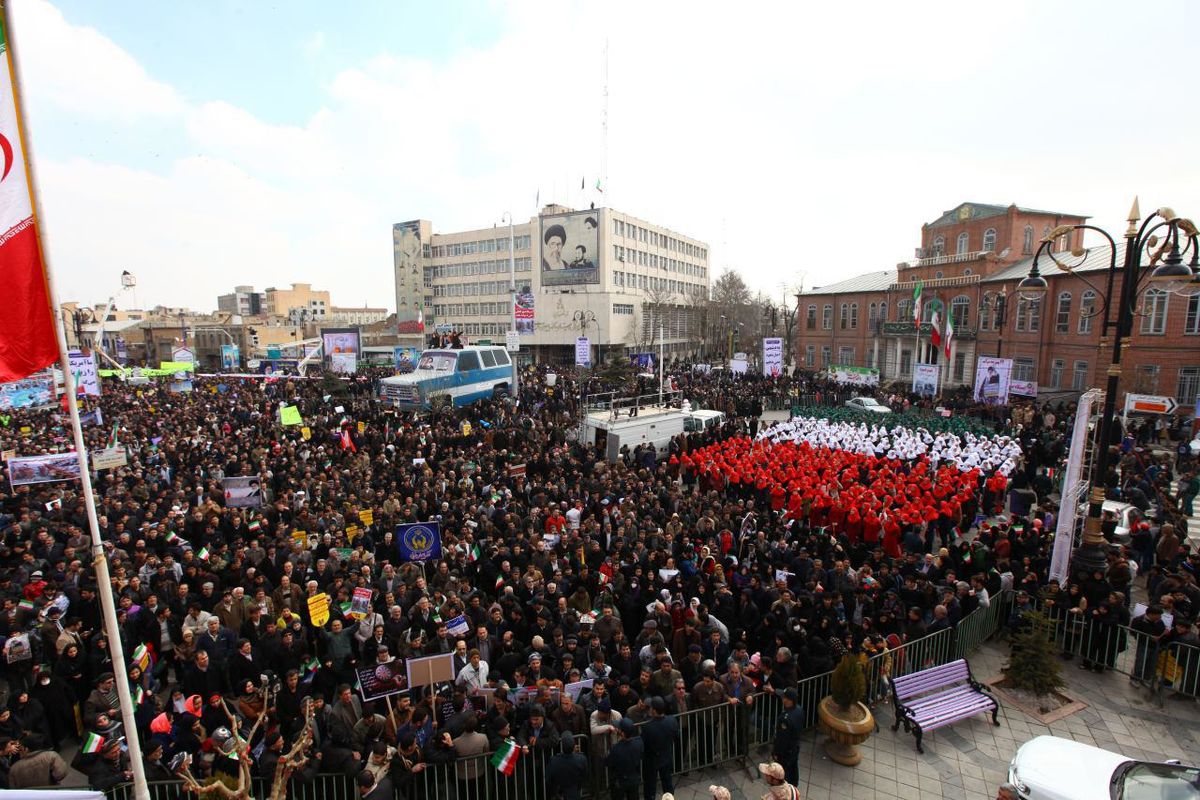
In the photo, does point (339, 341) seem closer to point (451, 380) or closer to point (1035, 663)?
point (451, 380)

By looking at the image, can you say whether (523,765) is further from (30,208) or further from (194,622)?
(30,208)

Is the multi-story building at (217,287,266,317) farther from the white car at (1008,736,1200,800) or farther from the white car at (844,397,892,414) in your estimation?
the white car at (1008,736,1200,800)

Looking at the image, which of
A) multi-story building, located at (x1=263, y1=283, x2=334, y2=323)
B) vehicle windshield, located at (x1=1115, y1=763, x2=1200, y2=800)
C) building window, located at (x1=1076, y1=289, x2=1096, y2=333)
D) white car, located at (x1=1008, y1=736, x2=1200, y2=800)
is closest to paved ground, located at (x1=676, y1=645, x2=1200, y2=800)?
white car, located at (x1=1008, y1=736, x2=1200, y2=800)

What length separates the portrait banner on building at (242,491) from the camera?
13.3 meters

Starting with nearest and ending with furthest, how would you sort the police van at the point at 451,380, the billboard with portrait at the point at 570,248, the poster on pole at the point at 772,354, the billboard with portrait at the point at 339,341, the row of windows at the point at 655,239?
the police van at the point at 451,380 → the poster on pole at the point at 772,354 → the billboard with portrait at the point at 339,341 → the billboard with portrait at the point at 570,248 → the row of windows at the point at 655,239

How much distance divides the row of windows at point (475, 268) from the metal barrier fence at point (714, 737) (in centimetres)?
6064

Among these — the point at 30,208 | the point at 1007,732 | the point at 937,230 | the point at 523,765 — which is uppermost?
the point at 937,230

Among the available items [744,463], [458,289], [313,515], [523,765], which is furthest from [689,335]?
[523,765]

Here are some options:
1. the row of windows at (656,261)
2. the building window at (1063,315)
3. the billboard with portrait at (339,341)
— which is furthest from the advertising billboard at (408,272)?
the building window at (1063,315)

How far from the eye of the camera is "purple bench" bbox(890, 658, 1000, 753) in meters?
6.91

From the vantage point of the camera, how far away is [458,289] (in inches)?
2837

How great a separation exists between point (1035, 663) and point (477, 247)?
224 feet

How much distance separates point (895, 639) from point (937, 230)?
47.3 meters

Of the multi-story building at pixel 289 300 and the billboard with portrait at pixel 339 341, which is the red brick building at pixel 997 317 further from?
the multi-story building at pixel 289 300
